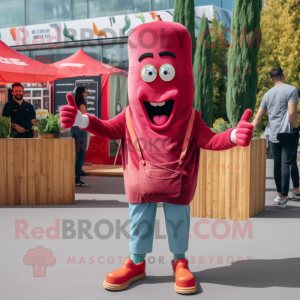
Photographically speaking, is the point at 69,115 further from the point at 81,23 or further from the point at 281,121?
the point at 81,23

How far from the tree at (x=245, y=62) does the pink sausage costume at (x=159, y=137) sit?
401cm

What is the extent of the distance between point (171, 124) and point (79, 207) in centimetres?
291

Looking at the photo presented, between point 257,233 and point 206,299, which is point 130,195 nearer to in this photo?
point 206,299

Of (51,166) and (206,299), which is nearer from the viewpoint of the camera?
(206,299)

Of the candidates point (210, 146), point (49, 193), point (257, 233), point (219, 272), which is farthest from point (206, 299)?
point (49, 193)

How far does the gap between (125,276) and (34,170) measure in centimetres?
308

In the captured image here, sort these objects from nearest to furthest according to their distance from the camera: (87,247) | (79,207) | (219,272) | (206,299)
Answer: (206,299)
(219,272)
(87,247)
(79,207)

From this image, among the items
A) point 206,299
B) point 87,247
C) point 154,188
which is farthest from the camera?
point 87,247

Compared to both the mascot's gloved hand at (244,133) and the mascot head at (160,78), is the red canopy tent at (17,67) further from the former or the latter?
the mascot's gloved hand at (244,133)

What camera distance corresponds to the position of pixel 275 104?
216 inches

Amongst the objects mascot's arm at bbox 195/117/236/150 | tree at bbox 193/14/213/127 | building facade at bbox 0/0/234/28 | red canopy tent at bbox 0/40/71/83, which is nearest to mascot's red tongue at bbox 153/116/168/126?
mascot's arm at bbox 195/117/236/150

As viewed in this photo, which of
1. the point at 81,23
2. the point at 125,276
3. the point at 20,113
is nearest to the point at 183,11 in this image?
the point at 20,113

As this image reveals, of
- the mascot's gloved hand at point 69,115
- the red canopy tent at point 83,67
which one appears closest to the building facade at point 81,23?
the red canopy tent at point 83,67

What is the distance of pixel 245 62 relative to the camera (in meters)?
7.10
